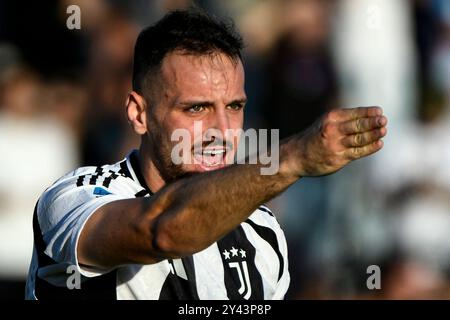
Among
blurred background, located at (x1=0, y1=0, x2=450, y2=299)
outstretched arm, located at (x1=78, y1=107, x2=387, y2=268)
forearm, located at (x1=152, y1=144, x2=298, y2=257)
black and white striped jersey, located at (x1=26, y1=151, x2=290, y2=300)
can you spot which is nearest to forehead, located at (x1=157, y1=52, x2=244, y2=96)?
black and white striped jersey, located at (x1=26, y1=151, x2=290, y2=300)

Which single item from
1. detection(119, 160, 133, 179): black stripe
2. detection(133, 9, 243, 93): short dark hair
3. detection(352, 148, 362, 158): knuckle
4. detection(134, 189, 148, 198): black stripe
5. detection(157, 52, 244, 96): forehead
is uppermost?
detection(133, 9, 243, 93): short dark hair

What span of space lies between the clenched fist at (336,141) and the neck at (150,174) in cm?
164

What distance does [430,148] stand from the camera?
911 cm

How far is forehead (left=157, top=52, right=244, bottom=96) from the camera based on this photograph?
5.43 m

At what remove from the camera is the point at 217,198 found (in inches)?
162

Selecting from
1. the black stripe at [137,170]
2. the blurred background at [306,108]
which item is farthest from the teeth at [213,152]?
the blurred background at [306,108]

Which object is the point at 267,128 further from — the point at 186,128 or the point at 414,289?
the point at 186,128

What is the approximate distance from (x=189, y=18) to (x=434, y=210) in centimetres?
402

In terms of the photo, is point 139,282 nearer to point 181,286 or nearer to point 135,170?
point 181,286

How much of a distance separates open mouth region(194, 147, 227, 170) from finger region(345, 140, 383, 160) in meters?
1.55

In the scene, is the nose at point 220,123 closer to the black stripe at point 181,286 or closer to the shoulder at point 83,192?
the shoulder at point 83,192

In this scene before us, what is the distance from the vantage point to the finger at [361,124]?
12.4 feet

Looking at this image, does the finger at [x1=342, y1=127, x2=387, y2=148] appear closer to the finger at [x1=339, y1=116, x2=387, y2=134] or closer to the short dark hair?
the finger at [x1=339, y1=116, x2=387, y2=134]

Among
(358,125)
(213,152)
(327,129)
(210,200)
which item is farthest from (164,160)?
(358,125)
